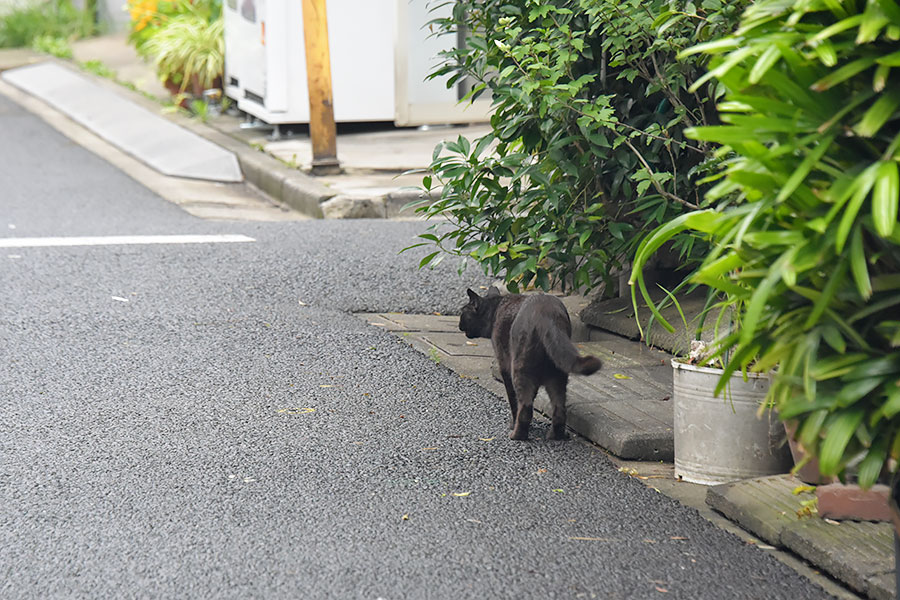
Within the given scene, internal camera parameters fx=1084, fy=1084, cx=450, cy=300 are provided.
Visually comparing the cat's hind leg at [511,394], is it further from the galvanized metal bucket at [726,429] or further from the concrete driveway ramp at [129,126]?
the concrete driveway ramp at [129,126]

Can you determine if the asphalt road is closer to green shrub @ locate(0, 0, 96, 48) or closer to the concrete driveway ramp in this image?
the concrete driveway ramp

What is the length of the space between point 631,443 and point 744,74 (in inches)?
78.7

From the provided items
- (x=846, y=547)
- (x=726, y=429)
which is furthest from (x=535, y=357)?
(x=846, y=547)

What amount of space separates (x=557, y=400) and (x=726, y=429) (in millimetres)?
714

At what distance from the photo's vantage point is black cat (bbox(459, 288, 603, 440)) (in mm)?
4027

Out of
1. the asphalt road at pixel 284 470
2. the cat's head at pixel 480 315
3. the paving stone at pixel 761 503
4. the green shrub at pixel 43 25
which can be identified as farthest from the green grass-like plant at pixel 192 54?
the paving stone at pixel 761 503

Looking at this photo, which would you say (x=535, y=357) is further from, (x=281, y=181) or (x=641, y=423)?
(x=281, y=181)

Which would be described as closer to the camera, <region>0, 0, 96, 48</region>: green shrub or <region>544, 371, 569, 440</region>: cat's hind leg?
<region>544, 371, 569, 440</region>: cat's hind leg

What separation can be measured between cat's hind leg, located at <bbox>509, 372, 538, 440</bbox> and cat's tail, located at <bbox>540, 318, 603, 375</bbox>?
17cm

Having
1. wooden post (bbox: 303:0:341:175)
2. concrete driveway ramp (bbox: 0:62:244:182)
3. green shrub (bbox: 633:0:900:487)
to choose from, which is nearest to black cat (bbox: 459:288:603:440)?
green shrub (bbox: 633:0:900:487)

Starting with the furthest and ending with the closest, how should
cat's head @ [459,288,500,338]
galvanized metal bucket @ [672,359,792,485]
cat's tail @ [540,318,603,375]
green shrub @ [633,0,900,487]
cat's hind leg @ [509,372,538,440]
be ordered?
1. cat's head @ [459,288,500,338]
2. cat's hind leg @ [509,372,538,440]
3. cat's tail @ [540,318,603,375]
4. galvanized metal bucket @ [672,359,792,485]
5. green shrub @ [633,0,900,487]

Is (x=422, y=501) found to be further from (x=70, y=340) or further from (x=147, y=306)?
(x=147, y=306)

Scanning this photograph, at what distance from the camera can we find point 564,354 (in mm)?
4012

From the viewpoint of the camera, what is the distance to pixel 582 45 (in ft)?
14.8
